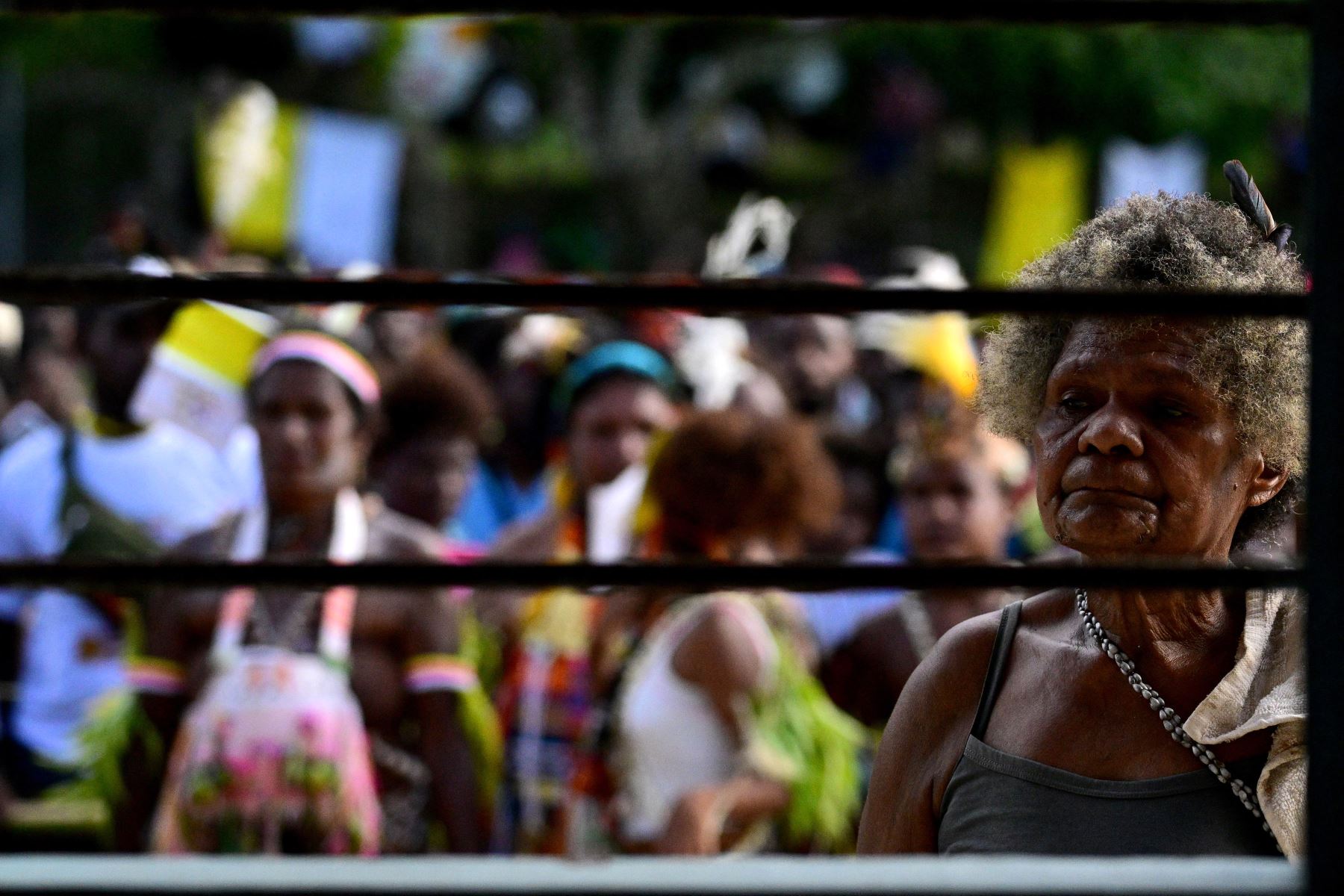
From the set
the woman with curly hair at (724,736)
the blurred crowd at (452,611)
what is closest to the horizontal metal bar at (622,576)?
the blurred crowd at (452,611)

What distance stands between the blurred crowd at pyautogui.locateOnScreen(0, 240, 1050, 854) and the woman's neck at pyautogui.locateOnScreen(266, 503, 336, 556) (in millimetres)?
12

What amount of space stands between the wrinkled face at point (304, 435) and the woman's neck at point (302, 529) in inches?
0.5

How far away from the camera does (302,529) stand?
4027mm

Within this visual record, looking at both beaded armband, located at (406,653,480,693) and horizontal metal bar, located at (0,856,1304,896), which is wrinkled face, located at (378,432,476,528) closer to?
beaded armband, located at (406,653,480,693)

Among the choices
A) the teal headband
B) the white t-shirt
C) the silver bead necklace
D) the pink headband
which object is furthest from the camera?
the teal headband

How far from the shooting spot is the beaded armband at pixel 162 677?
391 centimetres

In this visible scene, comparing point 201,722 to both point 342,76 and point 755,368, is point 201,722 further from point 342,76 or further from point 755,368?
point 342,76

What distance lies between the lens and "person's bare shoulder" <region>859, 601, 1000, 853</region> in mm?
1852

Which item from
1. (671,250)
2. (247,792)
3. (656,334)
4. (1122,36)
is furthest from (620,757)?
(1122,36)

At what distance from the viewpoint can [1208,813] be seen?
5.39 feet

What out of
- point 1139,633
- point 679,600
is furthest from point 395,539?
point 1139,633

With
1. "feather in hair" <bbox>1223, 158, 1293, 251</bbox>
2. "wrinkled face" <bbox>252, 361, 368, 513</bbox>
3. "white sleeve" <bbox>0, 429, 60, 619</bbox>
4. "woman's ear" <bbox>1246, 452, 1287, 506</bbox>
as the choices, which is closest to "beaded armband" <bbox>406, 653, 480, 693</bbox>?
"wrinkled face" <bbox>252, 361, 368, 513</bbox>

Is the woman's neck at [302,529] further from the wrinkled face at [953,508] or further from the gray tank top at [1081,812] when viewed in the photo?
the gray tank top at [1081,812]

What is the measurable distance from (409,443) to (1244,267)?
3.78 metres
